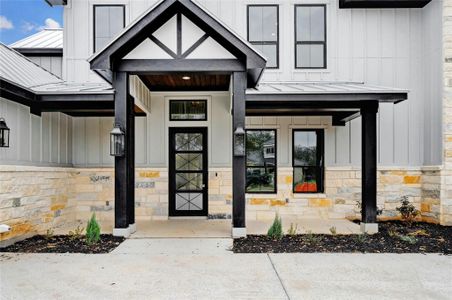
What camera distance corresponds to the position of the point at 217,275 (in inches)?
217

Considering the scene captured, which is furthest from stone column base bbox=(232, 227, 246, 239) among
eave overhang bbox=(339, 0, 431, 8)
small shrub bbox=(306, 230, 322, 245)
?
eave overhang bbox=(339, 0, 431, 8)

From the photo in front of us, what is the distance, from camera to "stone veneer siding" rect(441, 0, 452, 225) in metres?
9.66

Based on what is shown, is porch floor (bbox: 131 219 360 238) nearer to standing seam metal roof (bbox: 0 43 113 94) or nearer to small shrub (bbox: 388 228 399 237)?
small shrub (bbox: 388 228 399 237)

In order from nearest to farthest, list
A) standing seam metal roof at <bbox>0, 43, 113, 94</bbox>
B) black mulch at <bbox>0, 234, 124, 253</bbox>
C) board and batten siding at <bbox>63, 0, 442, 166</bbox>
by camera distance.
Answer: black mulch at <bbox>0, 234, 124, 253</bbox>
standing seam metal roof at <bbox>0, 43, 113, 94</bbox>
board and batten siding at <bbox>63, 0, 442, 166</bbox>

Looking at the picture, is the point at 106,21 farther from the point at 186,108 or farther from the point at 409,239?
the point at 409,239

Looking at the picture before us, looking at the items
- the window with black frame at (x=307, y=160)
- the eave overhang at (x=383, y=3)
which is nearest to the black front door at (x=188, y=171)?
the window with black frame at (x=307, y=160)

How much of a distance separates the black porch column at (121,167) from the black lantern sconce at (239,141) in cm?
226

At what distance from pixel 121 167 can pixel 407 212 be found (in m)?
7.26

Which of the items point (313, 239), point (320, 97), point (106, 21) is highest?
point (106, 21)

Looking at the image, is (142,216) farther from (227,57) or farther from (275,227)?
(227,57)

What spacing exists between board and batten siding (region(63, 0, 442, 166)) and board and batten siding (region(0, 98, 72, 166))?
5.54ft

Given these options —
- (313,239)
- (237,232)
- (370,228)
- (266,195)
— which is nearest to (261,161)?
(266,195)

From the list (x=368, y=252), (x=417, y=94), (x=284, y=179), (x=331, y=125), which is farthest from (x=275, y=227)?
(x=417, y=94)

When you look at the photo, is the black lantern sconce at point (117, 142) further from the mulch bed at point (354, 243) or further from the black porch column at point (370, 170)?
the black porch column at point (370, 170)
